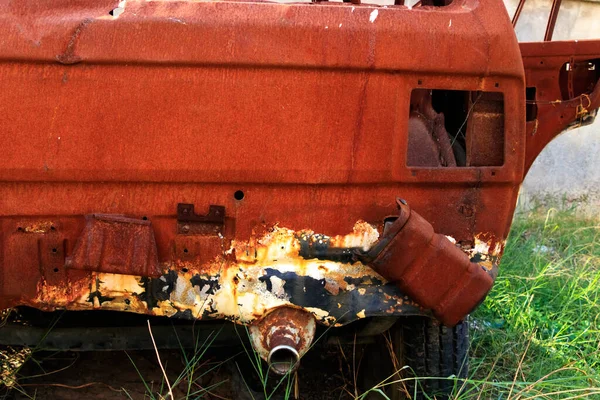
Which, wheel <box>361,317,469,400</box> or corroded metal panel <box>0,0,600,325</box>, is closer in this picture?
corroded metal panel <box>0,0,600,325</box>

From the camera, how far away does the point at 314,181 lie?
88.3 inches

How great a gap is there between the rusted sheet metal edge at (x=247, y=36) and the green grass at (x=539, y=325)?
123 centimetres

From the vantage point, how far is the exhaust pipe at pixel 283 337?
2.28 metres

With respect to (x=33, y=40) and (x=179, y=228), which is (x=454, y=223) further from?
(x=33, y=40)

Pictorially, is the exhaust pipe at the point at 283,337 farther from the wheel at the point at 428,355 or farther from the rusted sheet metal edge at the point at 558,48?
the rusted sheet metal edge at the point at 558,48

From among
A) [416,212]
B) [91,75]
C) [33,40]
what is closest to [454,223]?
[416,212]

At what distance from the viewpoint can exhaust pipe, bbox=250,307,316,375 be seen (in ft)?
7.47

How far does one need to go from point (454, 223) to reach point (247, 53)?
91 cm

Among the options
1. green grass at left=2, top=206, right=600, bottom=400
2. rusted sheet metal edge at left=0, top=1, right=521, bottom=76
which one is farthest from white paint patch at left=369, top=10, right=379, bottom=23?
green grass at left=2, top=206, right=600, bottom=400

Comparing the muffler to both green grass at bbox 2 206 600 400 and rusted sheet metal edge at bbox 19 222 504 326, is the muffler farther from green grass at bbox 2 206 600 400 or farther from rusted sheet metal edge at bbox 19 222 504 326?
green grass at bbox 2 206 600 400

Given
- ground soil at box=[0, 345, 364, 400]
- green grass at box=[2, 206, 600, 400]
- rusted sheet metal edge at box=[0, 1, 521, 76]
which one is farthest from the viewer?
ground soil at box=[0, 345, 364, 400]

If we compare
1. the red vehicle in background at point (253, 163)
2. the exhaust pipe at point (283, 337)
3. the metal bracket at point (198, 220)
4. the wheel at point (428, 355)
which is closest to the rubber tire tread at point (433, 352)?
the wheel at point (428, 355)

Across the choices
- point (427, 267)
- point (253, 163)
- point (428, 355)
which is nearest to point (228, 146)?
point (253, 163)

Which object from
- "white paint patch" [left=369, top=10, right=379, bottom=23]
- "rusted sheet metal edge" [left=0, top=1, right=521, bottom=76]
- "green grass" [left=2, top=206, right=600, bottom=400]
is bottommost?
"green grass" [left=2, top=206, right=600, bottom=400]
